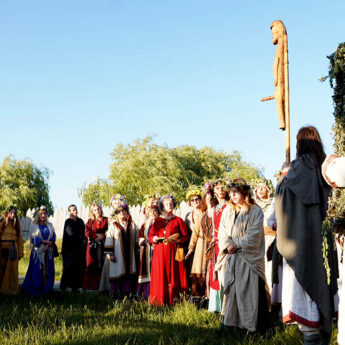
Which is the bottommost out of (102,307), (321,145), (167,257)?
(102,307)

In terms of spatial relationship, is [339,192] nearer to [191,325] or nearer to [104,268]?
[191,325]

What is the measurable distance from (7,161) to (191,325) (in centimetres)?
3449

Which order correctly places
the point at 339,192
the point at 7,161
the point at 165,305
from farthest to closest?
the point at 7,161 < the point at 165,305 < the point at 339,192

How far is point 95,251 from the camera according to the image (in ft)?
32.8

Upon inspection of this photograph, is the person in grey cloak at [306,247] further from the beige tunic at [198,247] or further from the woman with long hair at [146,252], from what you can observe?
the woman with long hair at [146,252]

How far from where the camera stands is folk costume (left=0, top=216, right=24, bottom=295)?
9594 mm

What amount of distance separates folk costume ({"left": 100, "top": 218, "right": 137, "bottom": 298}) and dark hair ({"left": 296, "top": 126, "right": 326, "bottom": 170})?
5992 millimetres

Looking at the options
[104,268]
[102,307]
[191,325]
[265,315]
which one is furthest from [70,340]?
[104,268]

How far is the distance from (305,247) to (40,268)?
7324 mm

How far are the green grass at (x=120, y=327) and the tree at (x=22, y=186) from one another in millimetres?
28340

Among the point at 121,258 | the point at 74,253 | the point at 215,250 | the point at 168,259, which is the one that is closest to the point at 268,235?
the point at 215,250

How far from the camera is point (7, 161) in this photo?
37.5 meters

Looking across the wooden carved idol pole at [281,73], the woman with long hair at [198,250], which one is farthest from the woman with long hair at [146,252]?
the wooden carved idol pole at [281,73]

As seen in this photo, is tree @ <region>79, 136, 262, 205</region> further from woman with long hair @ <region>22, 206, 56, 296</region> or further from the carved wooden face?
the carved wooden face
